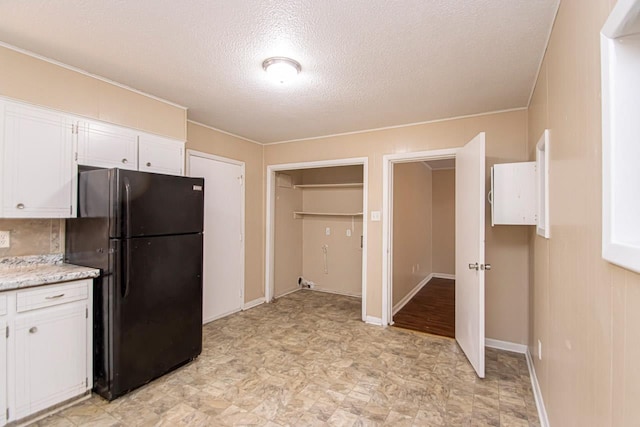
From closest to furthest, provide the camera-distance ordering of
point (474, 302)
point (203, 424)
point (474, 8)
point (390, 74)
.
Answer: point (474, 8)
point (203, 424)
point (390, 74)
point (474, 302)

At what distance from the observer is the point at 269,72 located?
226 centimetres

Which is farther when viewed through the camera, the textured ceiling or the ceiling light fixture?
the ceiling light fixture

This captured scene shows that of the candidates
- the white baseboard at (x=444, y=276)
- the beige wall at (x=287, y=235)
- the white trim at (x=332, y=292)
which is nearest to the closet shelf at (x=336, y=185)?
the beige wall at (x=287, y=235)

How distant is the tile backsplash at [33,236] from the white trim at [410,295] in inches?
152

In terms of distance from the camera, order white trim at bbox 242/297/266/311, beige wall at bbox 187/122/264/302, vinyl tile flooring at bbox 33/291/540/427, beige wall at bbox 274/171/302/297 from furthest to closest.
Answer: beige wall at bbox 274/171/302/297 < white trim at bbox 242/297/266/311 < beige wall at bbox 187/122/264/302 < vinyl tile flooring at bbox 33/291/540/427

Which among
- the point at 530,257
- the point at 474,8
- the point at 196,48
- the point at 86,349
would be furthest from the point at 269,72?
the point at 530,257

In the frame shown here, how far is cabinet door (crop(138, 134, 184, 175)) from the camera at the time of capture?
2795 mm

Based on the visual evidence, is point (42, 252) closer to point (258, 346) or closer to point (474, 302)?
point (258, 346)

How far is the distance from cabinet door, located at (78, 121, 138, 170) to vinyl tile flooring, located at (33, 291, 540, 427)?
1861 mm

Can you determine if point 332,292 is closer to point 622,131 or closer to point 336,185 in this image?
point 336,185

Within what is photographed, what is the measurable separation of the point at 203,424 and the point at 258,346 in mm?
1181

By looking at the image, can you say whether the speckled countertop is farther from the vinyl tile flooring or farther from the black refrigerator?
the vinyl tile flooring

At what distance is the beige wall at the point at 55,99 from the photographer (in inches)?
81.7

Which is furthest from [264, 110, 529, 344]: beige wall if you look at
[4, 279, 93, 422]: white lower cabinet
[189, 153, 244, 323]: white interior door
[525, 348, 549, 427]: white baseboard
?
[4, 279, 93, 422]: white lower cabinet
